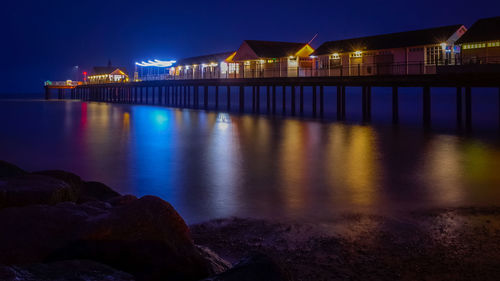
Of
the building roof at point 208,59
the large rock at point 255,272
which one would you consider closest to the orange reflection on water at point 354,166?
the large rock at point 255,272

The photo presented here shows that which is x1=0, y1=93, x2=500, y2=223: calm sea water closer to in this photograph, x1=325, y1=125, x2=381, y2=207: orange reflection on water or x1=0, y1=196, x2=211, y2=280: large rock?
x1=325, y1=125, x2=381, y2=207: orange reflection on water

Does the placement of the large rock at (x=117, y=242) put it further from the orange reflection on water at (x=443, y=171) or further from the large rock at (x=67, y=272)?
the orange reflection on water at (x=443, y=171)

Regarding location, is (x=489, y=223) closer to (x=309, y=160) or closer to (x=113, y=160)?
(x=309, y=160)

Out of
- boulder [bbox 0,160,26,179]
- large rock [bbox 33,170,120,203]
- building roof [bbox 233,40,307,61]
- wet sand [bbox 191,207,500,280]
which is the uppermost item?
building roof [bbox 233,40,307,61]

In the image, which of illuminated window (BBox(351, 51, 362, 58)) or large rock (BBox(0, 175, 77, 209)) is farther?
illuminated window (BBox(351, 51, 362, 58))

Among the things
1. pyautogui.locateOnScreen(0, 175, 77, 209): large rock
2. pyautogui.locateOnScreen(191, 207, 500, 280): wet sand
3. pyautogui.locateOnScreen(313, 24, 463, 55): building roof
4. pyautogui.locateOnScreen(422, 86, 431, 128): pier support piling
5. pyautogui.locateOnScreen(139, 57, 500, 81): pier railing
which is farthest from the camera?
pyautogui.locateOnScreen(422, 86, 431, 128): pier support piling

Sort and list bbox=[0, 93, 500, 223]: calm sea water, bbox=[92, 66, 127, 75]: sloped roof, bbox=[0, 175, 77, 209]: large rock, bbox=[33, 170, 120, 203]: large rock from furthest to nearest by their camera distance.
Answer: bbox=[92, 66, 127, 75]: sloped roof
bbox=[0, 93, 500, 223]: calm sea water
bbox=[33, 170, 120, 203]: large rock
bbox=[0, 175, 77, 209]: large rock

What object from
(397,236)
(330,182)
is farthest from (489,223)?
(330,182)

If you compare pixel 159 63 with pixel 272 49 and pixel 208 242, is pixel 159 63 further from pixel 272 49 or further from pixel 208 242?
pixel 208 242

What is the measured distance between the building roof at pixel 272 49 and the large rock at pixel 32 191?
117 feet

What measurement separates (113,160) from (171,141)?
6.48 m

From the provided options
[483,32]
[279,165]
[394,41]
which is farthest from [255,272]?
[394,41]

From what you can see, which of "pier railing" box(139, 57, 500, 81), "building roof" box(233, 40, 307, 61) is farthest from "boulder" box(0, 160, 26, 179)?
"building roof" box(233, 40, 307, 61)

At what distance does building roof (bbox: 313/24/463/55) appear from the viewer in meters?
28.9
